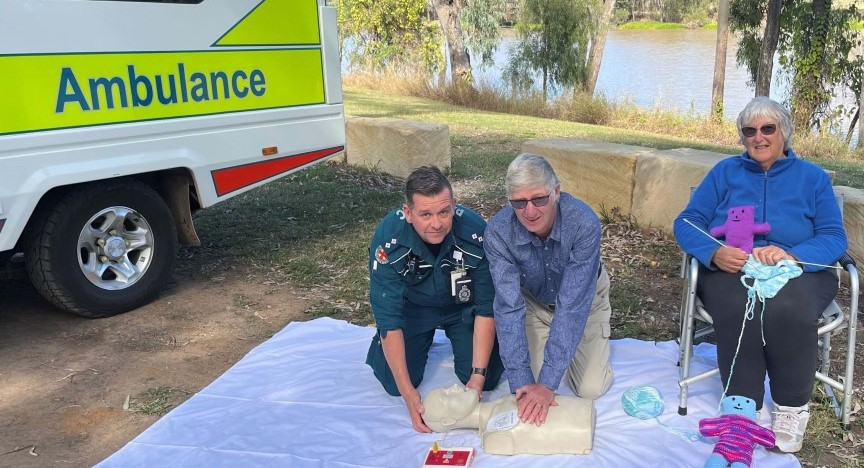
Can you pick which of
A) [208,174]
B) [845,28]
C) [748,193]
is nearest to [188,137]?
[208,174]

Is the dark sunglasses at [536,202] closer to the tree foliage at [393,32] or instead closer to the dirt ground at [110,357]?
the dirt ground at [110,357]

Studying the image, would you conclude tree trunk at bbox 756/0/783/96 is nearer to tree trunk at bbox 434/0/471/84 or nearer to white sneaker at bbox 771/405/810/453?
tree trunk at bbox 434/0/471/84

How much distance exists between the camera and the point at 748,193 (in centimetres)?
336

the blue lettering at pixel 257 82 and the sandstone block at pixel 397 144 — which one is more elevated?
the blue lettering at pixel 257 82

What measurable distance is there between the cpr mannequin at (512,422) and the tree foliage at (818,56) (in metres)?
12.1

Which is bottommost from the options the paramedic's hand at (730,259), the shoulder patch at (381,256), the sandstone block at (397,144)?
the sandstone block at (397,144)

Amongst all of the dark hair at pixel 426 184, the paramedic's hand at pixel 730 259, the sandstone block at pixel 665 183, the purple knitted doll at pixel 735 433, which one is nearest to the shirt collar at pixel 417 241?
the dark hair at pixel 426 184

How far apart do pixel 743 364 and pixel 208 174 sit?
323 centimetres

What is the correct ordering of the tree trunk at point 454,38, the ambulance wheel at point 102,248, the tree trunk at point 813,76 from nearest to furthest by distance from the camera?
the ambulance wheel at point 102,248 < the tree trunk at point 813,76 < the tree trunk at point 454,38

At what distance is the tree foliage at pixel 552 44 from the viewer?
19000 mm

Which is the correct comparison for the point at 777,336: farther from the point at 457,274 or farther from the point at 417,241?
the point at 417,241

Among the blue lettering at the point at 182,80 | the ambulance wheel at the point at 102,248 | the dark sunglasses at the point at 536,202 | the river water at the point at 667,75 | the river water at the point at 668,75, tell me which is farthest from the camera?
the river water at the point at 668,75

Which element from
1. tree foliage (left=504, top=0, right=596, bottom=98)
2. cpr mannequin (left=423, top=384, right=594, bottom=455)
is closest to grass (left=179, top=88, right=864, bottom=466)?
cpr mannequin (left=423, top=384, right=594, bottom=455)

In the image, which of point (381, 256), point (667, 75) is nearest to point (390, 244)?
point (381, 256)
